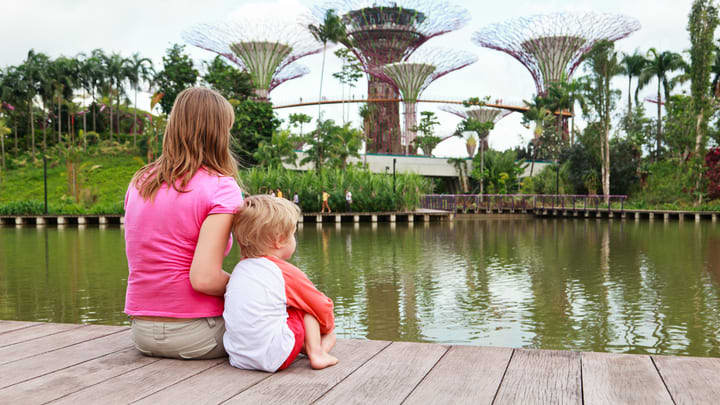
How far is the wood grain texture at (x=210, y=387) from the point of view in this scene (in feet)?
6.48

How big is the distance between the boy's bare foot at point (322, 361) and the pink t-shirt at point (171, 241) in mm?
465

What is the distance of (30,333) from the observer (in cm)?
298

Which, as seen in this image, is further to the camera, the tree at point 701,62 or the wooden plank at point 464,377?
the tree at point 701,62

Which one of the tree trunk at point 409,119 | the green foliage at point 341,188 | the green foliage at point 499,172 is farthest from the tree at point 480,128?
the green foliage at point 341,188

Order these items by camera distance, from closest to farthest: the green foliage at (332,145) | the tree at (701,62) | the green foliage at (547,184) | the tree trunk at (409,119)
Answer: the tree at (701,62) < the green foliage at (332,145) < the green foliage at (547,184) < the tree trunk at (409,119)

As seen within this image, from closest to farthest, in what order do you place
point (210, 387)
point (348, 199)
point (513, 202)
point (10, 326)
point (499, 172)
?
point (210, 387) → point (10, 326) → point (348, 199) → point (513, 202) → point (499, 172)

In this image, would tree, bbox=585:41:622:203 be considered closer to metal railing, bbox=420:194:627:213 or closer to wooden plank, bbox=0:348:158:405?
metal railing, bbox=420:194:627:213

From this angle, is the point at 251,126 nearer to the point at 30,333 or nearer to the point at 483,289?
the point at 483,289

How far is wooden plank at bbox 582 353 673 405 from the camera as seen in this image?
196 centimetres

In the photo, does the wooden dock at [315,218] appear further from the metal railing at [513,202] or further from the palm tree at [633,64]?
the palm tree at [633,64]

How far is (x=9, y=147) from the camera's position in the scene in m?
48.8

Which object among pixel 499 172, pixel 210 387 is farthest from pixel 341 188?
pixel 210 387

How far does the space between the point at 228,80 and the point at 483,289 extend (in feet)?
117

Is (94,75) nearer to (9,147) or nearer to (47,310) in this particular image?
(9,147)
